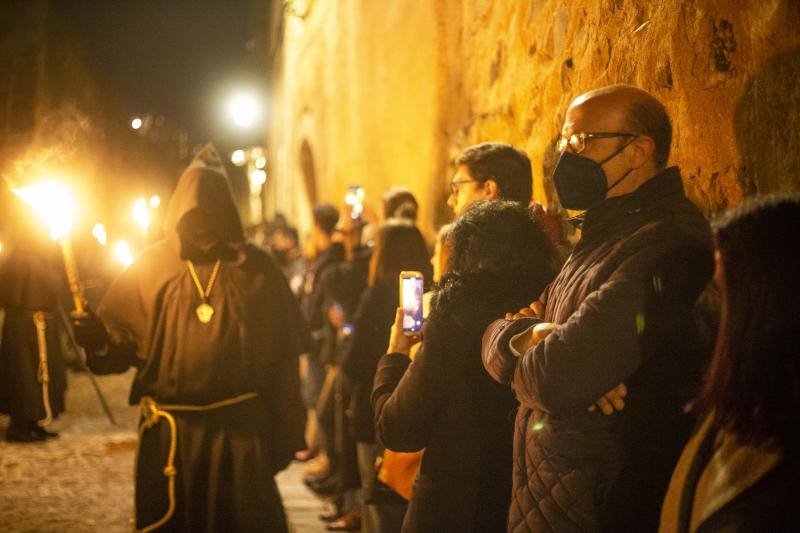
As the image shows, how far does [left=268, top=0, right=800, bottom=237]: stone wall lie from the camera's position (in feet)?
8.19

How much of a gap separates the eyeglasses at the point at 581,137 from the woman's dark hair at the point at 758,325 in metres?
0.64

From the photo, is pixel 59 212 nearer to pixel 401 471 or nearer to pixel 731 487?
pixel 401 471

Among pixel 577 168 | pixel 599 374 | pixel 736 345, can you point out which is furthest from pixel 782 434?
pixel 577 168

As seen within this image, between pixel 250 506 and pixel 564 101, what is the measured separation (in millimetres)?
2722

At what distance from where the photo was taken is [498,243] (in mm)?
2525

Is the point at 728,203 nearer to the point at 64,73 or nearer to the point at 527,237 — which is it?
the point at 527,237

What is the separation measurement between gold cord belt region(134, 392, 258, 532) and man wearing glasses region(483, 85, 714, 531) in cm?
219

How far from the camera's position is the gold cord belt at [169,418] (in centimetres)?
Answer: 391

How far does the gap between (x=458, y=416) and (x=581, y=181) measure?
2.83 ft

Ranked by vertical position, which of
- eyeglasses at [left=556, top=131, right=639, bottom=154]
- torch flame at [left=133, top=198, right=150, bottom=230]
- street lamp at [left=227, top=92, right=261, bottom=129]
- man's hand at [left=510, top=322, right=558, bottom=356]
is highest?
street lamp at [left=227, top=92, right=261, bottom=129]

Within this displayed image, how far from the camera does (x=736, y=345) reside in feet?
5.48

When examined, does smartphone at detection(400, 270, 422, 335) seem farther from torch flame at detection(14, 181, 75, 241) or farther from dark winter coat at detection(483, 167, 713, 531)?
torch flame at detection(14, 181, 75, 241)

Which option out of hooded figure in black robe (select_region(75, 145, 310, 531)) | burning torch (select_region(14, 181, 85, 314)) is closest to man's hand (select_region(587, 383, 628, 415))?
hooded figure in black robe (select_region(75, 145, 310, 531))

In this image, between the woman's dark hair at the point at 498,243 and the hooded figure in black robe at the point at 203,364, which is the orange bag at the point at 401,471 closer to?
the woman's dark hair at the point at 498,243
